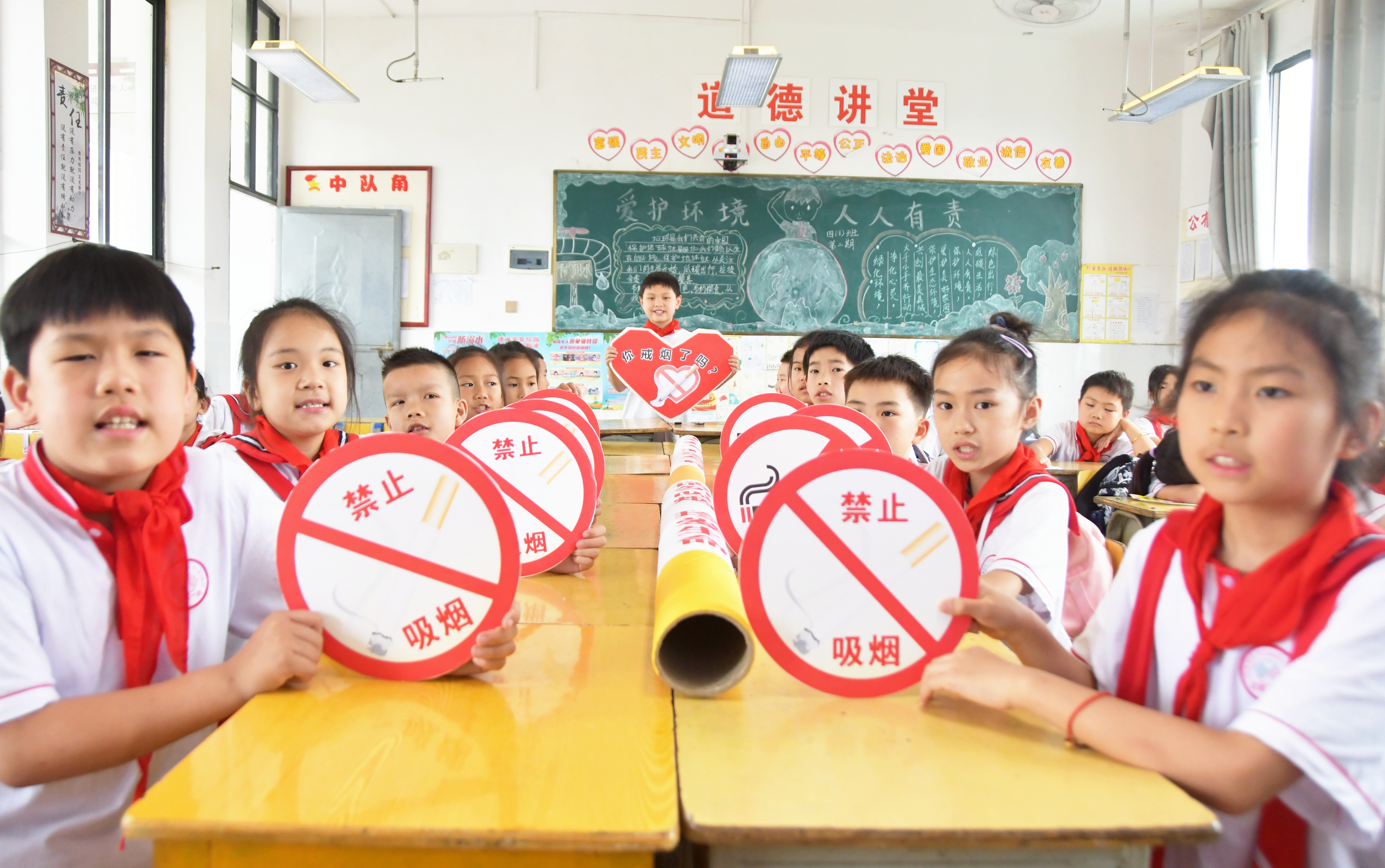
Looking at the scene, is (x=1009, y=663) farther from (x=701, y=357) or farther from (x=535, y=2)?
(x=535, y=2)

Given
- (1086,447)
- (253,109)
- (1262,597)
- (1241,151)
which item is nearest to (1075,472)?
(1086,447)

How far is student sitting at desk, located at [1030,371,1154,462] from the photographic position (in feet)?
14.6

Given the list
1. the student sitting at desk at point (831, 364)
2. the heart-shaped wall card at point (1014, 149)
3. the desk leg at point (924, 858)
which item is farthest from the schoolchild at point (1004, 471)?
the heart-shaped wall card at point (1014, 149)

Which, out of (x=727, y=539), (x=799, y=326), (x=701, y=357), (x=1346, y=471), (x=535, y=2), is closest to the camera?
(x=1346, y=471)

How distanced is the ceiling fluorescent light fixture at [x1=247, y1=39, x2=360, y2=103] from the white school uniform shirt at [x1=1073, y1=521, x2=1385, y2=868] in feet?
15.4

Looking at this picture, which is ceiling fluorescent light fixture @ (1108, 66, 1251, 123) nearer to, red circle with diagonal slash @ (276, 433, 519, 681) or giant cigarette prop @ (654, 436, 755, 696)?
giant cigarette prop @ (654, 436, 755, 696)

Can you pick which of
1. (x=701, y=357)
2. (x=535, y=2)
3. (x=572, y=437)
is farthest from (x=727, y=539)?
(x=535, y=2)

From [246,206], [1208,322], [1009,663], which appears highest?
[246,206]

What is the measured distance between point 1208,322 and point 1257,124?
236 inches

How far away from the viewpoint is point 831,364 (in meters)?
3.15

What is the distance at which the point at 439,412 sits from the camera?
7.04 ft

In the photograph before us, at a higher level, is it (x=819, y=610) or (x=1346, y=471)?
(x=1346, y=471)

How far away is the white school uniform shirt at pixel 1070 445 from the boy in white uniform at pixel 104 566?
4.44 metres

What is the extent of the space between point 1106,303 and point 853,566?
643 centimetres
